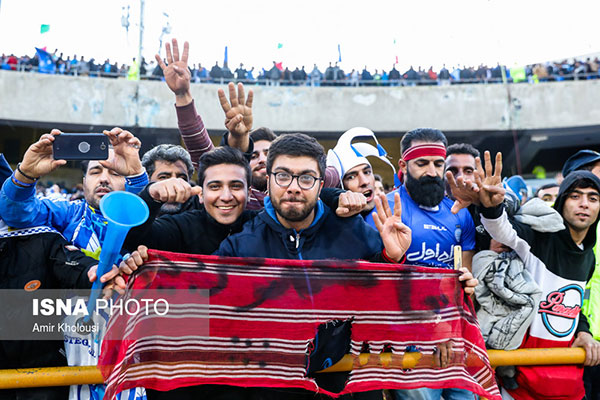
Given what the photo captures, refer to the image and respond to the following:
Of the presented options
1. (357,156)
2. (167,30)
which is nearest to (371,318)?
(357,156)

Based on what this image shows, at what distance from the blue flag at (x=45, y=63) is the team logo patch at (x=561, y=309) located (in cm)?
1801

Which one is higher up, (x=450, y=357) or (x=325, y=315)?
(x=325, y=315)

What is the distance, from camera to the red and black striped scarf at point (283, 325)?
85.1 inches

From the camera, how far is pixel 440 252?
9.52ft

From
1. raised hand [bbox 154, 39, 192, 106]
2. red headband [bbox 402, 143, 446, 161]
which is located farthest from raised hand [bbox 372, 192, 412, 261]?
raised hand [bbox 154, 39, 192, 106]

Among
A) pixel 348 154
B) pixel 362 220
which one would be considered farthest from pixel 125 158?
pixel 348 154

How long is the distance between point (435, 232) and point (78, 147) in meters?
2.07

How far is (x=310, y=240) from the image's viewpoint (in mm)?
2451

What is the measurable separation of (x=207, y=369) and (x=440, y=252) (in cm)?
155

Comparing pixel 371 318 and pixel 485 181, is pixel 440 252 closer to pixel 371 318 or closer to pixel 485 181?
pixel 485 181

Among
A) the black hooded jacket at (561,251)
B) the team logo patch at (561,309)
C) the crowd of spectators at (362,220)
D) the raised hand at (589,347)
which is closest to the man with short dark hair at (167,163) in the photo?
the crowd of spectators at (362,220)

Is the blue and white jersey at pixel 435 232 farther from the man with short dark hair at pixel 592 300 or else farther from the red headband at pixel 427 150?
the man with short dark hair at pixel 592 300

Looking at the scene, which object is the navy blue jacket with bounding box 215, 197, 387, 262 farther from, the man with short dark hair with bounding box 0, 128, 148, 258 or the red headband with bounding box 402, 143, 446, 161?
the red headband with bounding box 402, 143, 446, 161

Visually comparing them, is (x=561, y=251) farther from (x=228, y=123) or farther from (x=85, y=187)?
(x=85, y=187)
